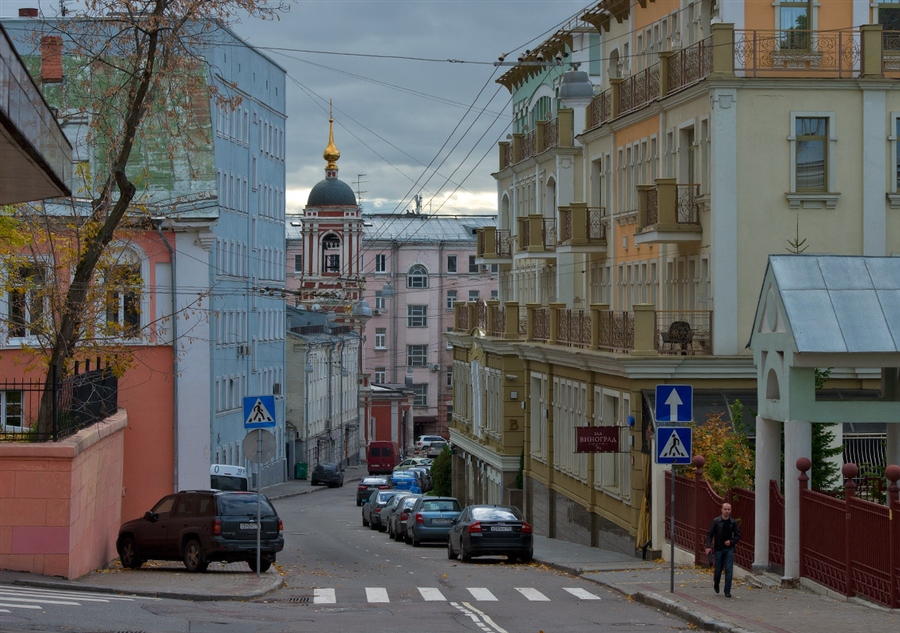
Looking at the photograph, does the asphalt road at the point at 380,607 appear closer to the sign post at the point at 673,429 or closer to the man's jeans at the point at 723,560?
the man's jeans at the point at 723,560

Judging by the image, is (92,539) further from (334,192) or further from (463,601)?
(334,192)

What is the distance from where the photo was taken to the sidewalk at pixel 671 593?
17047 millimetres

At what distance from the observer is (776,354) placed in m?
20.6

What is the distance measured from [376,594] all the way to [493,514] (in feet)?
26.9

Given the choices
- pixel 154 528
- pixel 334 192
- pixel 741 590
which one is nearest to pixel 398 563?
pixel 154 528

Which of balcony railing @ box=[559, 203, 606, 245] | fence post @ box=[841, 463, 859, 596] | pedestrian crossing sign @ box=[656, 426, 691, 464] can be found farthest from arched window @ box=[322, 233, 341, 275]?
fence post @ box=[841, 463, 859, 596]

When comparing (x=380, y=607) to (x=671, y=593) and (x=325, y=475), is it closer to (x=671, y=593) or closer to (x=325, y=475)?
(x=671, y=593)

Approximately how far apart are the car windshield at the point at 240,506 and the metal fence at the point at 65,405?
2.68m

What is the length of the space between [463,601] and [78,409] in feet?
24.9

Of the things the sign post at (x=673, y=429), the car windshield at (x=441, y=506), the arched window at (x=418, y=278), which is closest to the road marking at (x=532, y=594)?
the sign post at (x=673, y=429)

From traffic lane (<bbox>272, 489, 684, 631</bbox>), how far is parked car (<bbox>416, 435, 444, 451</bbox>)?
69087mm

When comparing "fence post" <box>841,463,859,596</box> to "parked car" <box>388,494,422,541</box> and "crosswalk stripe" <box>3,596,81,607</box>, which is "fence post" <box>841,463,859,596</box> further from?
"parked car" <box>388,494,422,541</box>

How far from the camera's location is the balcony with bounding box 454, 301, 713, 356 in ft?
99.6

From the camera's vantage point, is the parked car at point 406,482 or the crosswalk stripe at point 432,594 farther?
the parked car at point 406,482
